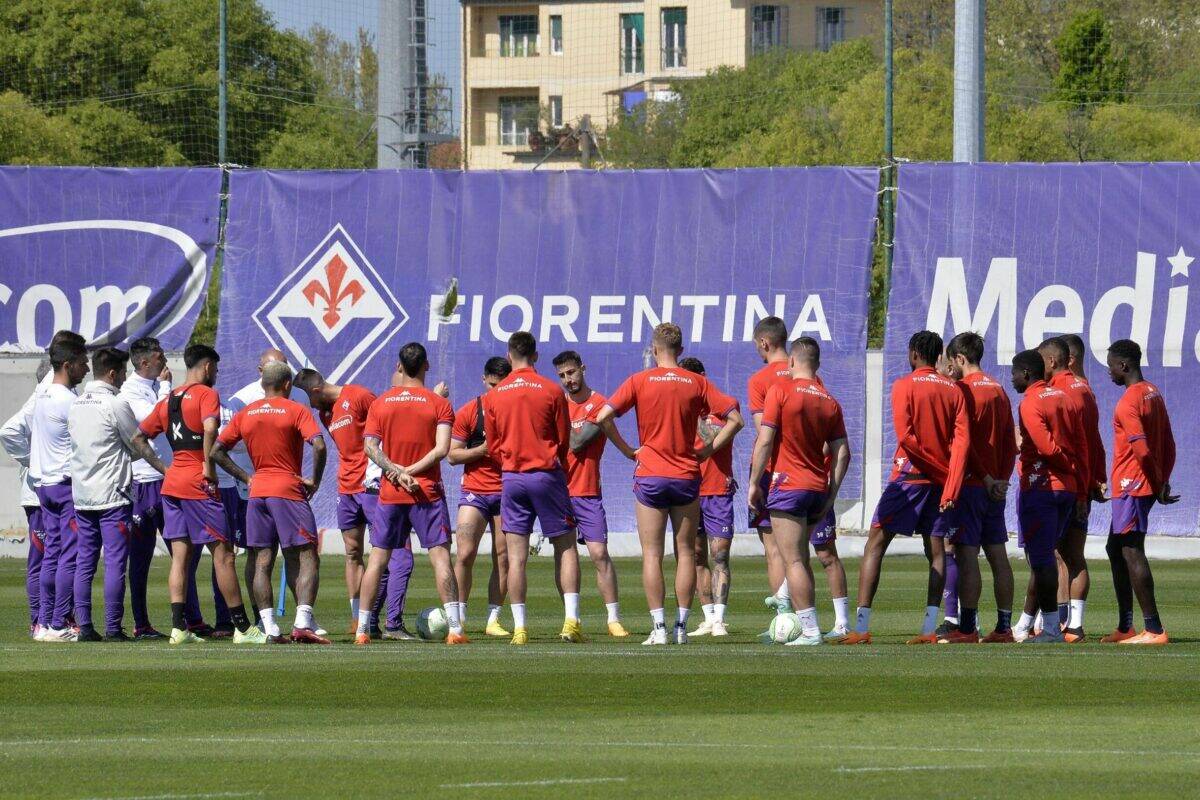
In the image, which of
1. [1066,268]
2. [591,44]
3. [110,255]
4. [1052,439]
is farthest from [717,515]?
[591,44]

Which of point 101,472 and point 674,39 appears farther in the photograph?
point 674,39

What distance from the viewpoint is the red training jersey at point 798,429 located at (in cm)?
1322

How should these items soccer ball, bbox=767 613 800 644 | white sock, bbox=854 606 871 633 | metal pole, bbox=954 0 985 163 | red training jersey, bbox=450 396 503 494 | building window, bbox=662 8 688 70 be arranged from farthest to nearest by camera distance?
building window, bbox=662 8 688 70
metal pole, bbox=954 0 985 163
red training jersey, bbox=450 396 503 494
white sock, bbox=854 606 871 633
soccer ball, bbox=767 613 800 644

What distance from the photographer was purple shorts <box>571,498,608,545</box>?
14.7 m

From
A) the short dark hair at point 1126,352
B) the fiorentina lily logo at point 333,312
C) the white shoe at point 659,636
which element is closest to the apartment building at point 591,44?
the fiorentina lily logo at point 333,312

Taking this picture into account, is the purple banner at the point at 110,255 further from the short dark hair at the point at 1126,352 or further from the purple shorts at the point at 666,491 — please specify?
the short dark hair at the point at 1126,352

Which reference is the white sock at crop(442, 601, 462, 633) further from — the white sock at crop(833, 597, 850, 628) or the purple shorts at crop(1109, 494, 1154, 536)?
the purple shorts at crop(1109, 494, 1154, 536)

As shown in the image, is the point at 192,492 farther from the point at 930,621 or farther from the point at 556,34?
the point at 556,34

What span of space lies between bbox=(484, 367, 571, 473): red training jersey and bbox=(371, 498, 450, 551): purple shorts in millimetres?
642

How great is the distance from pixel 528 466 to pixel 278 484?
5.59 feet

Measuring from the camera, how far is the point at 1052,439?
1378 centimetres

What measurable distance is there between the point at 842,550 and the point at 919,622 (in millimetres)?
8675

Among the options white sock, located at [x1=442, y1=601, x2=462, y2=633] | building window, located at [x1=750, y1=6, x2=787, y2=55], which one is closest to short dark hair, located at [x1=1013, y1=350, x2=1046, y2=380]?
white sock, located at [x1=442, y1=601, x2=462, y2=633]

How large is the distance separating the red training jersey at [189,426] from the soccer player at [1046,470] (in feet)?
18.4
